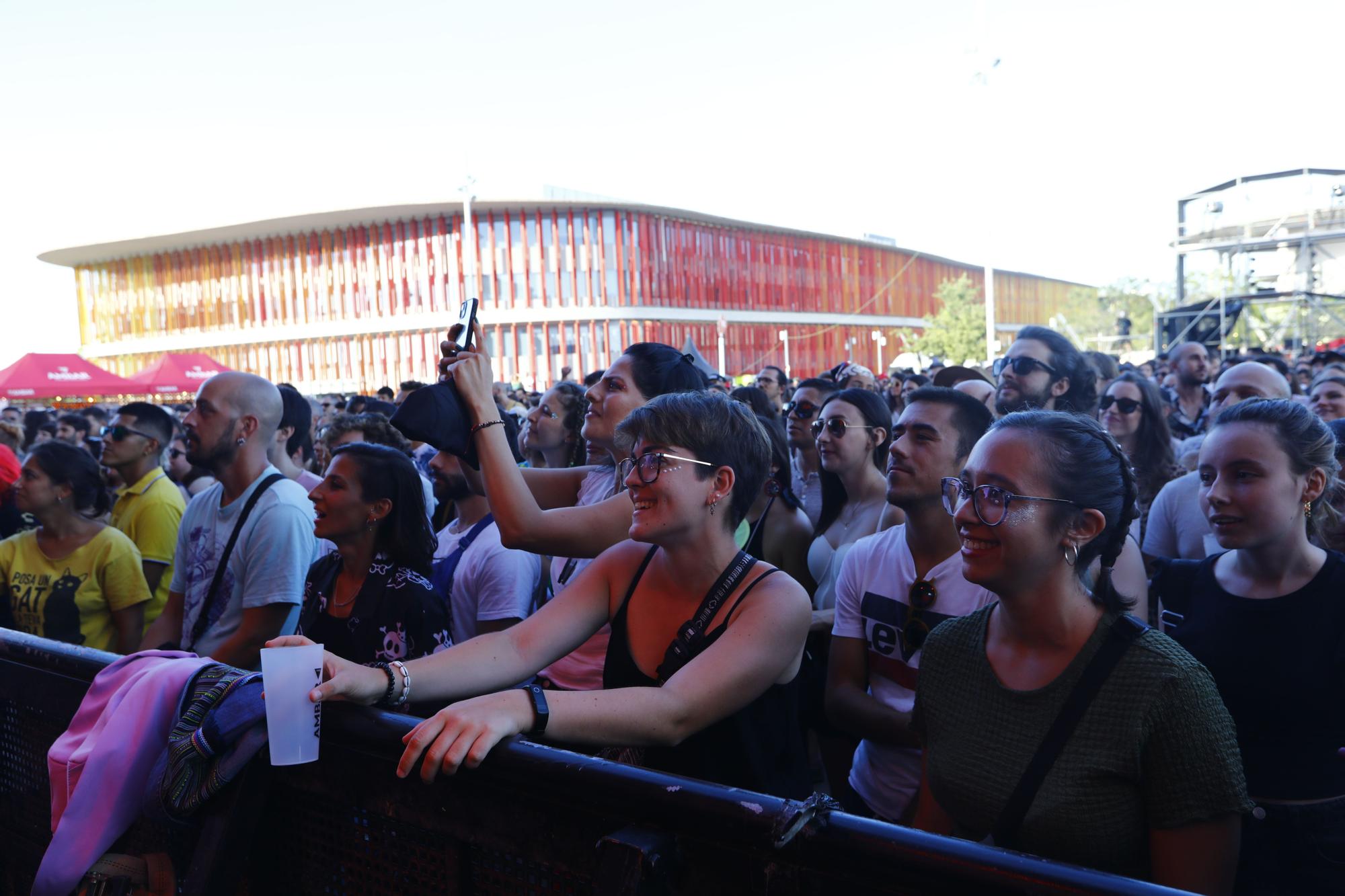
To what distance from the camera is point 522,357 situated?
54.3m

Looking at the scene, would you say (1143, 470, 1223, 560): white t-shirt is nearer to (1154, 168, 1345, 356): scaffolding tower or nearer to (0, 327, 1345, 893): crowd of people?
(0, 327, 1345, 893): crowd of people

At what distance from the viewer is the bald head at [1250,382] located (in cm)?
541

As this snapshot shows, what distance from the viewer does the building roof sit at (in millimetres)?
53688

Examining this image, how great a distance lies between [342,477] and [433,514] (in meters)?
2.42

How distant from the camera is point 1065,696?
6.82 feet

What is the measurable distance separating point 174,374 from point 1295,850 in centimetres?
3272

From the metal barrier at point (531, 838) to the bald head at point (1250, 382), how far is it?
4.68m

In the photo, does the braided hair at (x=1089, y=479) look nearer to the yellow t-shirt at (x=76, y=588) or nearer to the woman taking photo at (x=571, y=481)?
the woman taking photo at (x=571, y=481)

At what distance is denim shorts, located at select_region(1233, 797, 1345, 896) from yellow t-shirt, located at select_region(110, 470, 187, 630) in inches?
184

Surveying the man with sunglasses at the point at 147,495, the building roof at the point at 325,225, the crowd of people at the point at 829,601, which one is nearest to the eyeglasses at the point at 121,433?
the man with sunglasses at the point at 147,495

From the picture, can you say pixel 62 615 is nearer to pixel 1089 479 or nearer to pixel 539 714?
pixel 539 714

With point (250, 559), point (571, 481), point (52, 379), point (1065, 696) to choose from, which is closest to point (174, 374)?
point (52, 379)

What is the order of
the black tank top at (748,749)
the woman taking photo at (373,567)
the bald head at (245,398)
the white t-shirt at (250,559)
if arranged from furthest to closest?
the bald head at (245,398) < the white t-shirt at (250,559) < the woman taking photo at (373,567) < the black tank top at (748,749)

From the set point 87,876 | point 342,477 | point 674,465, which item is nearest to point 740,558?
point 674,465
